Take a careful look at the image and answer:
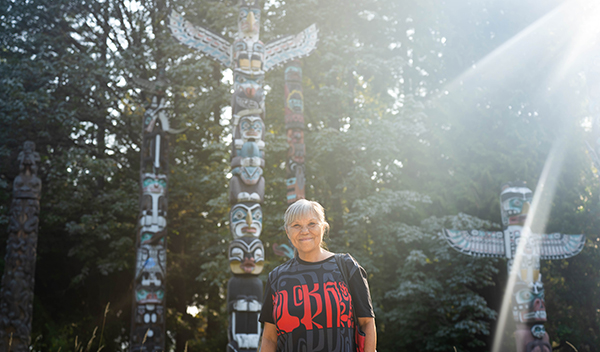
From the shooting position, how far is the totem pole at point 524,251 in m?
8.01

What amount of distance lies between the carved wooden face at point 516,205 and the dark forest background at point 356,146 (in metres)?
2.41

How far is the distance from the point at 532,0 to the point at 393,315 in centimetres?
967

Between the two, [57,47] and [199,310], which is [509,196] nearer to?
[199,310]

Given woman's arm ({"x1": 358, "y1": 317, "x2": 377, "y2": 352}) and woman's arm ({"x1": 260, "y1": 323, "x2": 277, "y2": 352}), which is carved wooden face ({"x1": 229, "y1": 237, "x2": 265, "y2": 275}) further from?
woman's arm ({"x1": 358, "y1": 317, "x2": 377, "y2": 352})

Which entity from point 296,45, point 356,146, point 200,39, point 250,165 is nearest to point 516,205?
point 356,146

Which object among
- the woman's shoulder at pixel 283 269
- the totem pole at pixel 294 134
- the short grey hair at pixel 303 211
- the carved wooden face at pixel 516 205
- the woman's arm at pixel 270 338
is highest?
the totem pole at pixel 294 134

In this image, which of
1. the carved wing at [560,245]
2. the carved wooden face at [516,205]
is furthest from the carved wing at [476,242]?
the carved wing at [560,245]

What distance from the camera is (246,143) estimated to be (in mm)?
8172

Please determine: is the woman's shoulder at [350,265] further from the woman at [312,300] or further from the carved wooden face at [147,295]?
the carved wooden face at [147,295]

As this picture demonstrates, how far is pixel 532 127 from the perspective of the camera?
12.9m

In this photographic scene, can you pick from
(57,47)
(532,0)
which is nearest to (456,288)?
(532,0)

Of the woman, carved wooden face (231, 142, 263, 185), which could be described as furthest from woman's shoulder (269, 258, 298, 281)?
carved wooden face (231, 142, 263, 185)

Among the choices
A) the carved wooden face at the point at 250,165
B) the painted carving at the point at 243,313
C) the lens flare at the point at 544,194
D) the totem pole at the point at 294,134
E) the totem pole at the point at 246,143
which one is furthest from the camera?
the lens flare at the point at 544,194

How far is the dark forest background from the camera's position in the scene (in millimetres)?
11859
